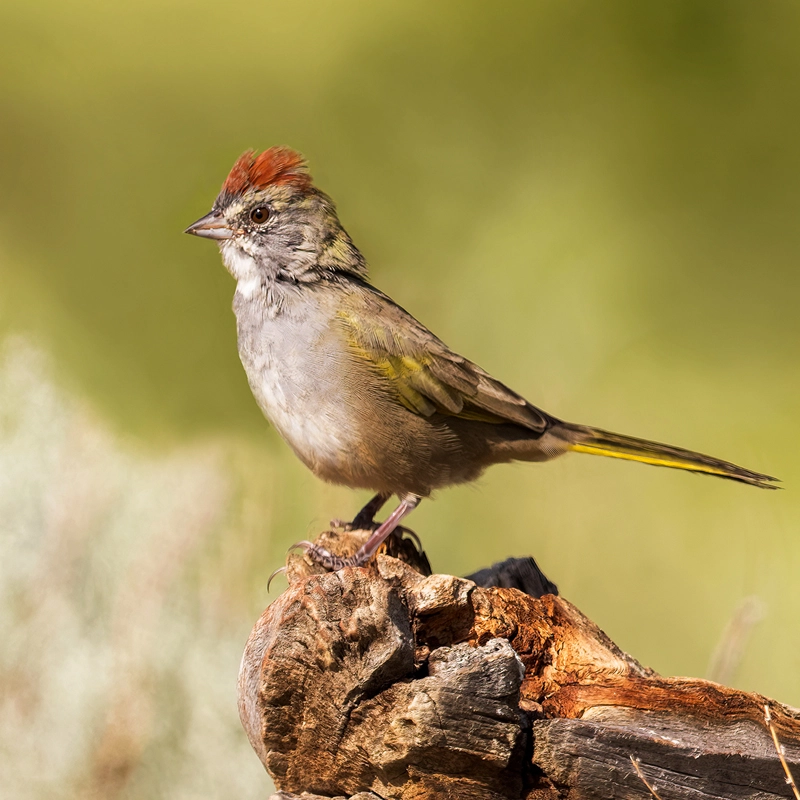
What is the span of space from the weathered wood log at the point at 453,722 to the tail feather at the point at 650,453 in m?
0.89

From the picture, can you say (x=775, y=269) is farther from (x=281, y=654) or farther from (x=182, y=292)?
(x=281, y=654)

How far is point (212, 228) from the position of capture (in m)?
3.16

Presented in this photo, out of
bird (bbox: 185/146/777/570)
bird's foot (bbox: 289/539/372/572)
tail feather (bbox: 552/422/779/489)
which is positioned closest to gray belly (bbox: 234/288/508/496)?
bird (bbox: 185/146/777/570)

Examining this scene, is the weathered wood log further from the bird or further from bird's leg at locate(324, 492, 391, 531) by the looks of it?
bird's leg at locate(324, 492, 391, 531)

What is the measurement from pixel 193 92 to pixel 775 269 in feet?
8.22

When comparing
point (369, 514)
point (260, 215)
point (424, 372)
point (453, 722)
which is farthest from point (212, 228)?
point (453, 722)

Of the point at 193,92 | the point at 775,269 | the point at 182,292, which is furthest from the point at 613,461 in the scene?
the point at 193,92

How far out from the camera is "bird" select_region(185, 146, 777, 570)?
2893mm

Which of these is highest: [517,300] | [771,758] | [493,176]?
[493,176]

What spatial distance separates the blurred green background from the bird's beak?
12.5 inches

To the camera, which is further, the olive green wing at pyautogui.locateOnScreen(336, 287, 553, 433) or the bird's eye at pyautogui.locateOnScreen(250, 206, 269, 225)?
the bird's eye at pyautogui.locateOnScreen(250, 206, 269, 225)

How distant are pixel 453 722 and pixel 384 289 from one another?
2072 millimetres

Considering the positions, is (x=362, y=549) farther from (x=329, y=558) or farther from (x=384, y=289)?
(x=384, y=289)

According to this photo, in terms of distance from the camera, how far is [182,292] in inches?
139
